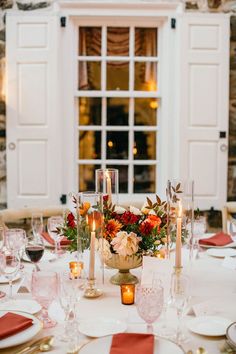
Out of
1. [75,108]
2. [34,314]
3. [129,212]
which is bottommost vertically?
[34,314]

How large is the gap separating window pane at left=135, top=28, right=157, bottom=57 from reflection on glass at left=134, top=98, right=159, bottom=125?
422 mm

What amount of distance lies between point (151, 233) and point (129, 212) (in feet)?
0.38

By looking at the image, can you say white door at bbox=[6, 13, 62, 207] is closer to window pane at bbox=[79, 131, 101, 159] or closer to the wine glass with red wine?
window pane at bbox=[79, 131, 101, 159]

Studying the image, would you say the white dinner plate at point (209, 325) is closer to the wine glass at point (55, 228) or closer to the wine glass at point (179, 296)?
the wine glass at point (179, 296)

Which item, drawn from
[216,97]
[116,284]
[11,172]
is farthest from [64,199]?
[116,284]

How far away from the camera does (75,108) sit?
15.7 ft

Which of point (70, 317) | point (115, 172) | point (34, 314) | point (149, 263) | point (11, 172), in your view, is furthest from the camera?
point (11, 172)

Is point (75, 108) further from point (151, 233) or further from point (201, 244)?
point (151, 233)

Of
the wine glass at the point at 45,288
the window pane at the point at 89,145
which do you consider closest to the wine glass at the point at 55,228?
the wine glass at the point at 45,288

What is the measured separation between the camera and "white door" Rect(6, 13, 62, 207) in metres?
4.55

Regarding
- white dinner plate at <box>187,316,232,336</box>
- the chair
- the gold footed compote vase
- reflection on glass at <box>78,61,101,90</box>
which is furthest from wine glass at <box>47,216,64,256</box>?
reflection on glass at <box>78,61,101,90</box>

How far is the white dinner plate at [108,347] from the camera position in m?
1.27

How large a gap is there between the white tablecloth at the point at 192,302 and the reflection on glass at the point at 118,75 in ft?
Result: 9.61

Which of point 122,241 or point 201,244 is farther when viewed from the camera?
point 201,244
